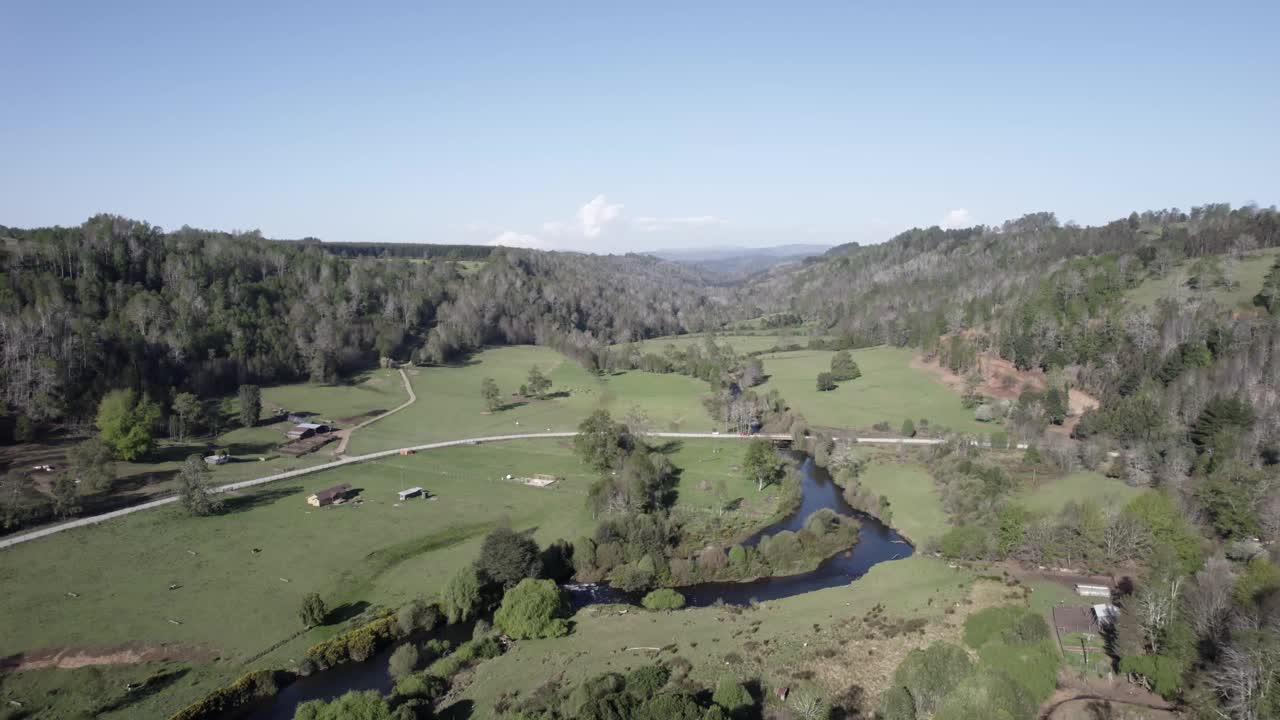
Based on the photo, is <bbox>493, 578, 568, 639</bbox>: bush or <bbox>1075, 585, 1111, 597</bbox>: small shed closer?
<bbox>493, 578, 568, 639</bbox>: bush

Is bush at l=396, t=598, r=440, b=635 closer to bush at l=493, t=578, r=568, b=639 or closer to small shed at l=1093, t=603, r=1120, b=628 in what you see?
bush at l=493, t=578, r=568, b=639

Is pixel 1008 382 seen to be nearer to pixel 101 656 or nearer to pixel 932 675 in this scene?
pixel 932 675

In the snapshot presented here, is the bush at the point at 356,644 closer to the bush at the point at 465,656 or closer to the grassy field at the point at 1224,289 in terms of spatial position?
the bush at the point at 465,656

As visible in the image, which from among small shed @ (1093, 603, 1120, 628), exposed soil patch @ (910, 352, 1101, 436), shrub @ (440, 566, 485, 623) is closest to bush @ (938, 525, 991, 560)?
small shed @ (1093, 603, 1120, 628)

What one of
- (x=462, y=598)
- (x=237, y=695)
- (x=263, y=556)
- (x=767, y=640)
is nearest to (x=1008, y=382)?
(x=767, y=640)

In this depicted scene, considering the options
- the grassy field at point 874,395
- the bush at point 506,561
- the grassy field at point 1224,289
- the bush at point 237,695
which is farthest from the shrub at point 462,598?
the grassy field at point 1224,289
